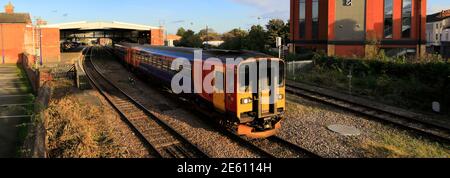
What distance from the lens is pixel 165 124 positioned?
12773mm

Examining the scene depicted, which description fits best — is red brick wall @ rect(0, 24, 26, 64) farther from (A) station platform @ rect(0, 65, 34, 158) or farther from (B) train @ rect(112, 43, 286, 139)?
(B) train @ rect(112, 43, 286, 139)

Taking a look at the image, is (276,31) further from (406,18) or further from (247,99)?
(247,99)

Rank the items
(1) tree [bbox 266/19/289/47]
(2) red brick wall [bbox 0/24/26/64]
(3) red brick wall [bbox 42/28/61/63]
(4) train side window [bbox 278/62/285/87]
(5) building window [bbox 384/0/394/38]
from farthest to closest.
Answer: (1) tree [bbox 266/19/289/47]
(3) red brick wall [bbox 42/28/61/63]
(2) red brick wall [bbox 0/24/26/64]
(5) building window [bbox 384/0/394/38]
(4) train side window [bbox 278/62/285/87]

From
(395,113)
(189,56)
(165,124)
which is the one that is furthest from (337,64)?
(165,124)

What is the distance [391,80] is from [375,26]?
1799cm

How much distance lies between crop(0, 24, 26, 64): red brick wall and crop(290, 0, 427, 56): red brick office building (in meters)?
36.8

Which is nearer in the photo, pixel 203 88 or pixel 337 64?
pixel 203 88

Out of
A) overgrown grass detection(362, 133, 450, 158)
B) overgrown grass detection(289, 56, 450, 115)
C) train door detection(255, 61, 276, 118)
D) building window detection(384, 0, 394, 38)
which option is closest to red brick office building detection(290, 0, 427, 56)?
building window detection(384, 0, 394, 38)

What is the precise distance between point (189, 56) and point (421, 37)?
3014cm

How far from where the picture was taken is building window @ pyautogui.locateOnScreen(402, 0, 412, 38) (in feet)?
119

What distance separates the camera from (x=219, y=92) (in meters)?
11.5
